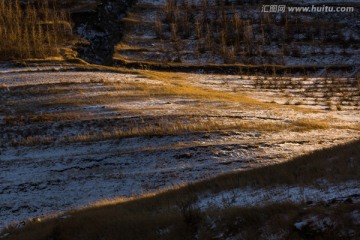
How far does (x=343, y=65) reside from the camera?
127ft

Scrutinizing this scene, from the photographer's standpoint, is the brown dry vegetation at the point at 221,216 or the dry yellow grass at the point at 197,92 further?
the dry yellow grass at the point at 197,92

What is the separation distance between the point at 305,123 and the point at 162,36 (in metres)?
24.6

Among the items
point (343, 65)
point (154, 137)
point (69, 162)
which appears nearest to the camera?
point (69, 162)

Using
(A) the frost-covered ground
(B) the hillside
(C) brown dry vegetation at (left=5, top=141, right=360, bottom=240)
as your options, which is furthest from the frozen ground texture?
(C) brown dry vegetation at (left=5, top=141, right=360, bottom=240)

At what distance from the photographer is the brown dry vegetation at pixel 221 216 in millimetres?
8047

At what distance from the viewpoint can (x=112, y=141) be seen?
21.0 meters

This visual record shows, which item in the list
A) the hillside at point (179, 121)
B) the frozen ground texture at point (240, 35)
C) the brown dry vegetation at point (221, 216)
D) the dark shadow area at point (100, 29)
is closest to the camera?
the brown dry vegetation at point (221, 216)

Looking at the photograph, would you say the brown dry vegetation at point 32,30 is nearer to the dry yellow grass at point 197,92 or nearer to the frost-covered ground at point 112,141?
the frost-covered ground at point 112,141

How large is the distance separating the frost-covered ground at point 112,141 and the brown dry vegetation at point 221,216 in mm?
1290

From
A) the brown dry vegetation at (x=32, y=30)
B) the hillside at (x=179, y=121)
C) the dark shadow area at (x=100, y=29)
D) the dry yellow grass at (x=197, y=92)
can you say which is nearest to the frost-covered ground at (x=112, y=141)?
the hillside at (x=179, y=121)

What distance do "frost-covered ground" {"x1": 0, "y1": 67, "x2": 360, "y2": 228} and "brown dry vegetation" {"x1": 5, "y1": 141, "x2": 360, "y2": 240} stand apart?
1290mm

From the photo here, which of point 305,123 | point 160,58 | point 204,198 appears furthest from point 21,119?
point 160,58

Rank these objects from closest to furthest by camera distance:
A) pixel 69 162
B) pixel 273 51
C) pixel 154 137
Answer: pixel 69 162, pixel 154 137, pixel 273 51

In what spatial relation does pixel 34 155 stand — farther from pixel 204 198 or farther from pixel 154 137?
pixel 204 198
